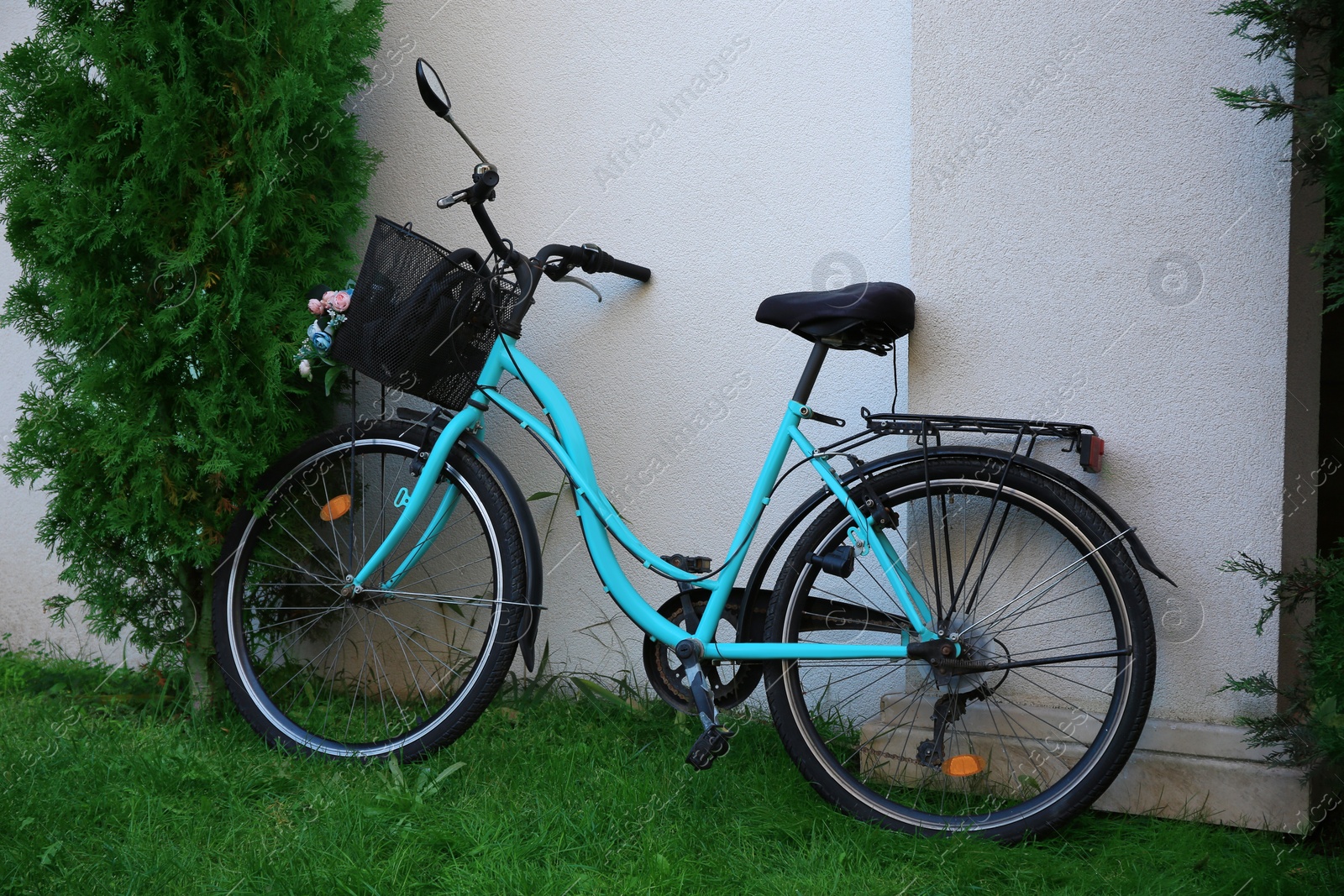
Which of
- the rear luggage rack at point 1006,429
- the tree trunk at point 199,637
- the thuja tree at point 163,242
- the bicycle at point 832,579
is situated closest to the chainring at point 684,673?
the bicycle at point 832,579

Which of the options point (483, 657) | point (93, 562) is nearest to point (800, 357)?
point (483, 657)

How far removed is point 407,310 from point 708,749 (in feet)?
4.38

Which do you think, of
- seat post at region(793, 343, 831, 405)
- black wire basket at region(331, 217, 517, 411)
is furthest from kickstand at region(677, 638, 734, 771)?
black wire basket at region(331, 217, 517, 411)

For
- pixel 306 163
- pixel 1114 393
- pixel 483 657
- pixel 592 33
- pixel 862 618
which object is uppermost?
pixel 592 33

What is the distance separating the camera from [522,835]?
6.92 feet

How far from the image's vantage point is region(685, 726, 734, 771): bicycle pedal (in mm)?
2180

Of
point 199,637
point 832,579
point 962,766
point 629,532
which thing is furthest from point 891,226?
point 199,637

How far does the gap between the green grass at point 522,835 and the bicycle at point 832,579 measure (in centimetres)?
12

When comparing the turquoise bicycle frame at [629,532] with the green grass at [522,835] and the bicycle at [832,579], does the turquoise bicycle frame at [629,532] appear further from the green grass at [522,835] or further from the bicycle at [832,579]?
the green grass at [522,835]

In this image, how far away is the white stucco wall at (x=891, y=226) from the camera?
219 cm

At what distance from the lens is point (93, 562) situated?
113 inches

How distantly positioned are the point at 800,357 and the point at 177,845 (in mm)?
2024

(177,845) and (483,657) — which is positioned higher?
(483,657)

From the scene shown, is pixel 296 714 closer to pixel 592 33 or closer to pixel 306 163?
pixel 306 163
